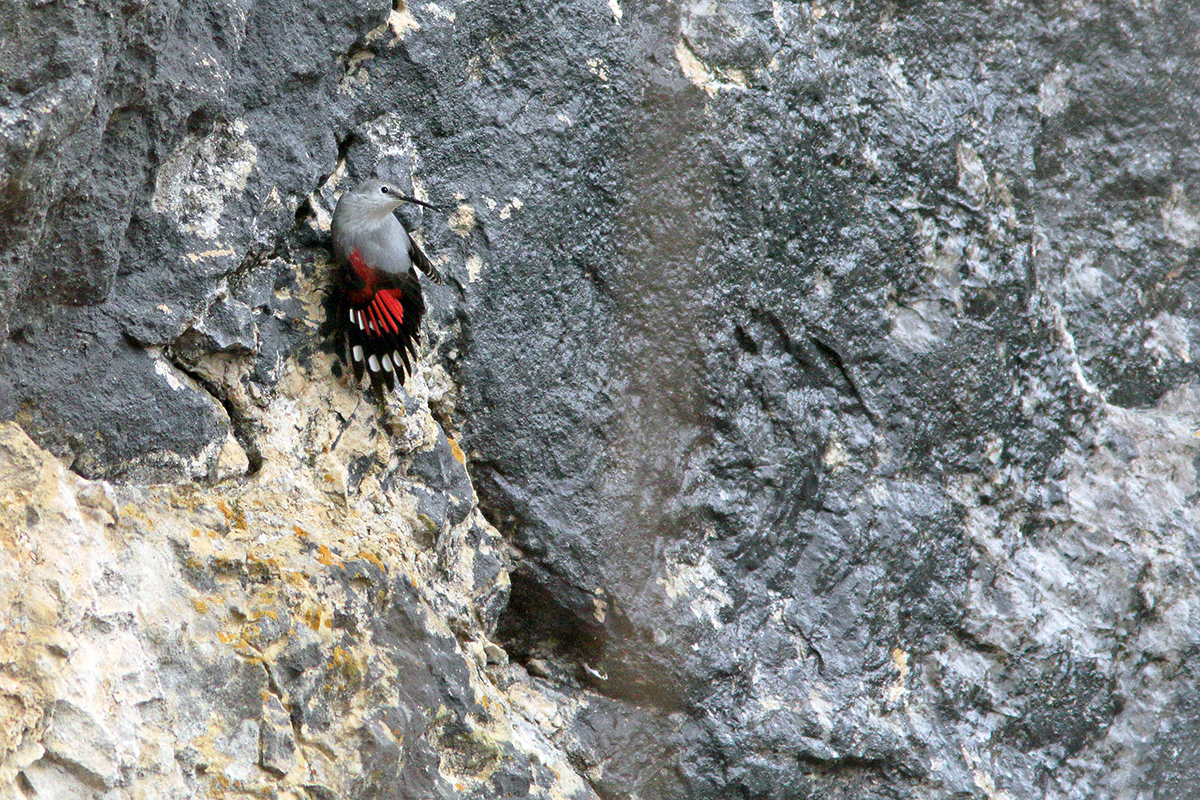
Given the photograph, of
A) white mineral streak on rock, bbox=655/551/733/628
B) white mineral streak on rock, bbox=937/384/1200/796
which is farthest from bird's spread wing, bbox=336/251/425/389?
white mineral streak on rock, bbox=937/384/1200/796

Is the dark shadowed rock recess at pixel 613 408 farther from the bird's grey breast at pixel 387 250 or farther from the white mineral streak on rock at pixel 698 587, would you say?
the bird's grey breast at pixel 387 250

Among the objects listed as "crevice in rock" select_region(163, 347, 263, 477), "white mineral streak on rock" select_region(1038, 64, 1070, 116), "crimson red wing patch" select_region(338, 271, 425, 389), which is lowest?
"crevice in rock" select_region(163, 347, 263, 477)

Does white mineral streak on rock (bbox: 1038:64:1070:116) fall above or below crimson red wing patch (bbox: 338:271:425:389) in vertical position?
above

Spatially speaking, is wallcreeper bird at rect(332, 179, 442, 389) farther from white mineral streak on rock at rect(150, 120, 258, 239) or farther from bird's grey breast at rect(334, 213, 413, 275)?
white mineral streak on rock at rect(150, 120, 258, 239)

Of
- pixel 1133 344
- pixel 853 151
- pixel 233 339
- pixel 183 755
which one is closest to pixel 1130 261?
pixel 1133 344

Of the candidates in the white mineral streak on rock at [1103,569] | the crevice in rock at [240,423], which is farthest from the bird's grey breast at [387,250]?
the white mineral streak on rock at [1103,569]

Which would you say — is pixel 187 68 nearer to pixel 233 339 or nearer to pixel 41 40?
pixel 41 40

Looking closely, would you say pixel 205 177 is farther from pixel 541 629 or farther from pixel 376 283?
pixel 541 629
